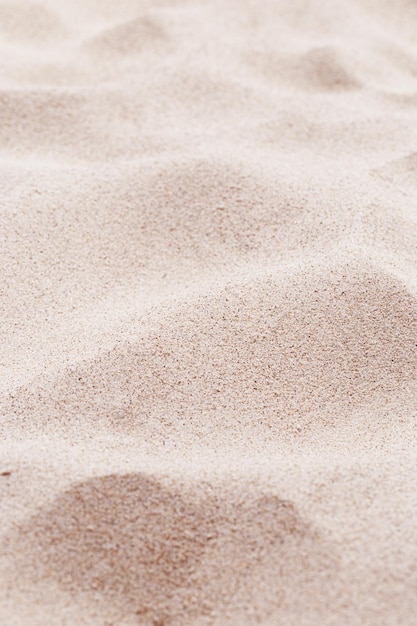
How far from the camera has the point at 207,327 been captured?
129 cm

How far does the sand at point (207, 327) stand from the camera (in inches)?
37.9

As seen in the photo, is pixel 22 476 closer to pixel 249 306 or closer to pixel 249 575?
pixel 249 575

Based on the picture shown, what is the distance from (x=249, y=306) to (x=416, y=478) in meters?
0.41

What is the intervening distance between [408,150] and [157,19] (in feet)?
2.79

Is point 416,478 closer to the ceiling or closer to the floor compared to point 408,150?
closer to the floor

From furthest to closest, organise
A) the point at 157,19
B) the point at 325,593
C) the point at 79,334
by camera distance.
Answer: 1. the point at 157,19
2. the point at 79,334
3. the point at 325,593

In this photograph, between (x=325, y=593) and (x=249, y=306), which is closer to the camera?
(x=325, y=593)

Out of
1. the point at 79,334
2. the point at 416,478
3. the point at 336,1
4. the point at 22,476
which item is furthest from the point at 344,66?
the point at 22,476

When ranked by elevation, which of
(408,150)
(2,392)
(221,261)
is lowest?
(2,392)

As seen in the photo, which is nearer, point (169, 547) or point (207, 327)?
point (169, 547)

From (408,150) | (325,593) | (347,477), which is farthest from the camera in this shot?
(408,150)

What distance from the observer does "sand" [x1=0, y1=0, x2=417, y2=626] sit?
962 millimetres

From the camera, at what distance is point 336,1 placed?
2.25m

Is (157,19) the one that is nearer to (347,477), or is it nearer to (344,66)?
(344,66)
